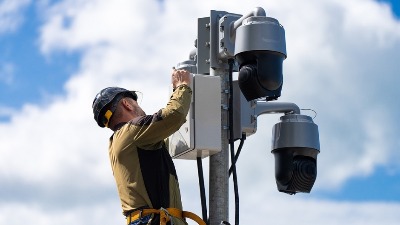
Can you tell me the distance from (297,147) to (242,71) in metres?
0.99

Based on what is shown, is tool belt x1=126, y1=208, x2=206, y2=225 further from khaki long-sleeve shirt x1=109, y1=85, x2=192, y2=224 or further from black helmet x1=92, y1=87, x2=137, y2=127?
black helmet x1=92, y1=87, x2=137, y2=127

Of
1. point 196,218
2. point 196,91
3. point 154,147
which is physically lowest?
point 196,218

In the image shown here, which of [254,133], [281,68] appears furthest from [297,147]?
[281,68]

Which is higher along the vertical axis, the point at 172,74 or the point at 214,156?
the point at 172,74

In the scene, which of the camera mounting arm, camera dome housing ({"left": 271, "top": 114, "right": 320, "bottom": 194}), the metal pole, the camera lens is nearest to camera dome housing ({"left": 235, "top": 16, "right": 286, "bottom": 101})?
the metal pole

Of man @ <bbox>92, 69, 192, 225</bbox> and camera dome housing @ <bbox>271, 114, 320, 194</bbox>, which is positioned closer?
man @ <bbox>92, 69, 192, 225</bbox>

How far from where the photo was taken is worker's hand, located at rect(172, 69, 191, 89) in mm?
6496

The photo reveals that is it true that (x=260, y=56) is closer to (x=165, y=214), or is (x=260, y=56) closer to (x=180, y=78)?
(x=180, y=78)

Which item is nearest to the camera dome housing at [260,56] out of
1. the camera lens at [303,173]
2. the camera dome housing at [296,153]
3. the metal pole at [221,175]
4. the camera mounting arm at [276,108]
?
the metal pole at [221,175]

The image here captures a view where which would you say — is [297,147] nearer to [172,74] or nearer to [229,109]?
[229,109]

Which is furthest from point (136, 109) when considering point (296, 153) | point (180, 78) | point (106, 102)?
point (296, 153)

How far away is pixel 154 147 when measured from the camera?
6418 mm

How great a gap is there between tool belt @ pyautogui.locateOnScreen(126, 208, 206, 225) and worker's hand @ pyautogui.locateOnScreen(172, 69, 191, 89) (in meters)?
0.89

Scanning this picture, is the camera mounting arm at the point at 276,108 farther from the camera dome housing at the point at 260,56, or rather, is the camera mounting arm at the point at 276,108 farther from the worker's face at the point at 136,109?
the worker's face at the point at 136,109
